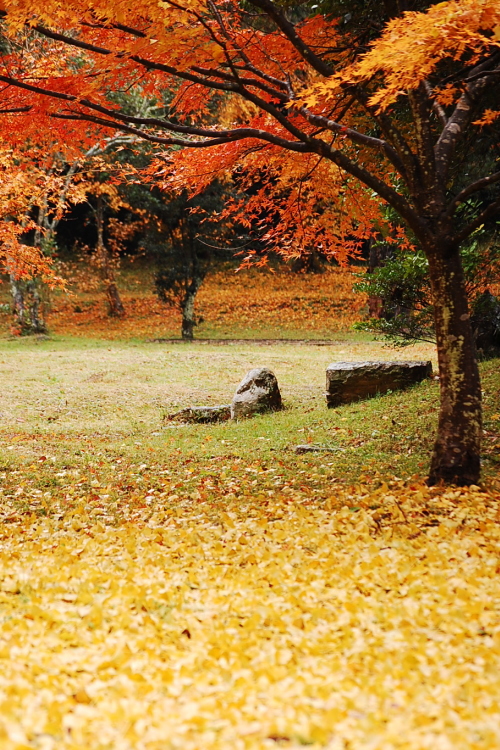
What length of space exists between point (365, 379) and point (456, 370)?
17.6ft

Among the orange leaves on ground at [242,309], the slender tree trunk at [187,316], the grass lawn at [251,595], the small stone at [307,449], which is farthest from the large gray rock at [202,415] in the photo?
the orange leaves on ground at [242,309]

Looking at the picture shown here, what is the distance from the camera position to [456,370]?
5984 mm

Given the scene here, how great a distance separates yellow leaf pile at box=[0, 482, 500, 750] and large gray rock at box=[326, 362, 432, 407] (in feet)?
18.3

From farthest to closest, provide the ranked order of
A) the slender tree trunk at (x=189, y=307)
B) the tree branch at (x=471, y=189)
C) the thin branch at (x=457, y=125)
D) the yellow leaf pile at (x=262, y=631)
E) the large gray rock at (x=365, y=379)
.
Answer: the slender tree trunk at (x=189, y=307)
the large gray rock at (x=365, y=379)
the thin branch at (x=457, y=125)
the tree branch at (x=471, y=189)
the yellow leaf pile at (x=262, y=631)

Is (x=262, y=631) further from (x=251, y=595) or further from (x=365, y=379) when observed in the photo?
(x=365, y=379)

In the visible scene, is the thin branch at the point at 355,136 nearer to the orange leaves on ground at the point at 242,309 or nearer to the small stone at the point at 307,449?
the small stone at the point at 307,449

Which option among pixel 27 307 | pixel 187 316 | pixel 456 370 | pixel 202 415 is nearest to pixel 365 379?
pixel 202 415

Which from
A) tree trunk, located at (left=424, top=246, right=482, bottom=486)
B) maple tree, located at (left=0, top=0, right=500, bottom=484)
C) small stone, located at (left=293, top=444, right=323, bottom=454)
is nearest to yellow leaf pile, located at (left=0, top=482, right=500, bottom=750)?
tree trunk, located at (left=424, top=246, right=482, bottom=486)

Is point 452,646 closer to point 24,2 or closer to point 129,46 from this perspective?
point 129,46

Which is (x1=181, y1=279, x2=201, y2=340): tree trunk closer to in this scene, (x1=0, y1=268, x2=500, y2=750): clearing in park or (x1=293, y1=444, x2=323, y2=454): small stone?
(x1=0, y1=268, x2=500, y2=750): clearing in park

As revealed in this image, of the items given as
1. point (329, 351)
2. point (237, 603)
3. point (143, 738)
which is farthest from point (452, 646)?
point (329, 351)

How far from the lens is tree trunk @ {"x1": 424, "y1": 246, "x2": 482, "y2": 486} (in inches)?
235

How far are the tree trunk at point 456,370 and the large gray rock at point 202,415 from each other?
234 inches

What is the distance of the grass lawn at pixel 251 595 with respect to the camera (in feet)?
8.80
